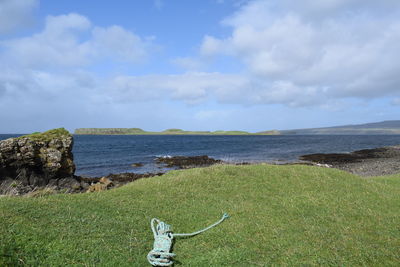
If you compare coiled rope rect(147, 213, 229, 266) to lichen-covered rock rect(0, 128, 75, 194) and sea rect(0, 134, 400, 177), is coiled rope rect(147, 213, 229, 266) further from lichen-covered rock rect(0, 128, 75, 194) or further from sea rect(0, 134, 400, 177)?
sea rect(0, 134, 400, 177)

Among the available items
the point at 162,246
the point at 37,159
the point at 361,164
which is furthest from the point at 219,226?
the point at 361,164

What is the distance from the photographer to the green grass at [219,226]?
21.2ft

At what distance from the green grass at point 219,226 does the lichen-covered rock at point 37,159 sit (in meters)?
14.9

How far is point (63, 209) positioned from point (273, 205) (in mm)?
7963

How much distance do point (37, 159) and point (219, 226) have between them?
68.9 ft

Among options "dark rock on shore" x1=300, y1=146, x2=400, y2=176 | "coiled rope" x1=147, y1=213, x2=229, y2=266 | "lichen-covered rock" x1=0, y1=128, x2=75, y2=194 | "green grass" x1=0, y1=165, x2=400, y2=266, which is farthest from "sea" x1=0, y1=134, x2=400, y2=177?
"coiled rope" x1=147, y1=213, x2=229, y2=266

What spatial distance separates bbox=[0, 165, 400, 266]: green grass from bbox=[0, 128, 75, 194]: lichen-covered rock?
14.9m

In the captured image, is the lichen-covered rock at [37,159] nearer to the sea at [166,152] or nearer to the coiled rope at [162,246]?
the sea at [166,152]

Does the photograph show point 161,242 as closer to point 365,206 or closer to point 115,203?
point 115,203

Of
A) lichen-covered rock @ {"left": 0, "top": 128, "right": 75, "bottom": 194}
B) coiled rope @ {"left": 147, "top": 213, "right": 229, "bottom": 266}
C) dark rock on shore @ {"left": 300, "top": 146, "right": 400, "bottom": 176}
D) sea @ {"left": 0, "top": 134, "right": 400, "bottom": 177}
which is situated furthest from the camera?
sea @ {"left": 0, "top": 134, "right": 400, "bottom": 177}

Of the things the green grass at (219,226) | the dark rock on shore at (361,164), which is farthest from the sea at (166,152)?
the green grass at (219,226)

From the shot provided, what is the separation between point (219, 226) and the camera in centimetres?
902

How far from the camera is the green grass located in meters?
6.45

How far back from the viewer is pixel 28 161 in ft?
76.0
